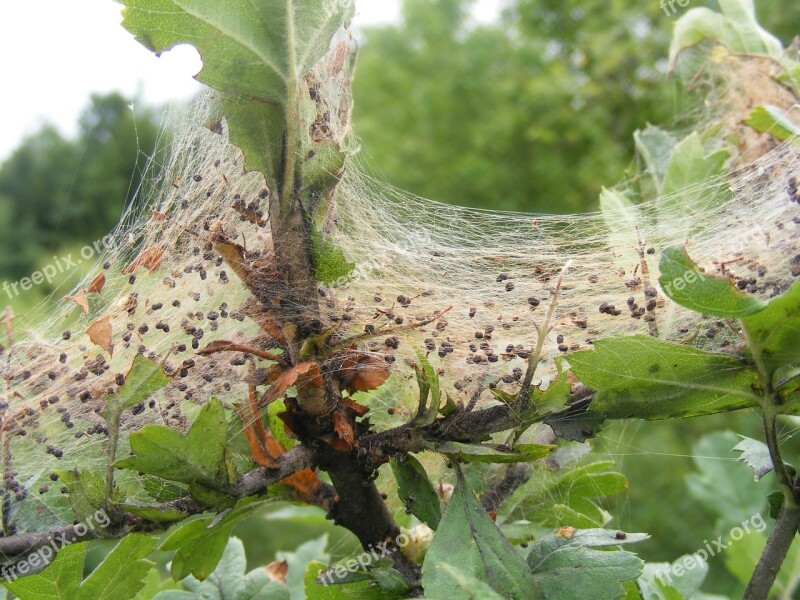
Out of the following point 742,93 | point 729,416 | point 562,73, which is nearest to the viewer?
point 742,93

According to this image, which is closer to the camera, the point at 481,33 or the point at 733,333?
the point at 733,333

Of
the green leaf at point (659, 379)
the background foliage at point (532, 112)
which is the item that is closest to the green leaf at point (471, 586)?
the green leaf at point (659, 379)

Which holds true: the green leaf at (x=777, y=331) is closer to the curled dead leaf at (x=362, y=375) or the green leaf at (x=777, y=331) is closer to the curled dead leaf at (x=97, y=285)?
the curled dead leaf at (x=362, y=375)

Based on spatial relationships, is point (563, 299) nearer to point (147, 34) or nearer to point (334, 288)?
point (334, 288)

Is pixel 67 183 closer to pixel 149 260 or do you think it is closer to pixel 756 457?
pixel 149 260

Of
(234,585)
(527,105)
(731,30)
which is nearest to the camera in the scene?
(234,585)

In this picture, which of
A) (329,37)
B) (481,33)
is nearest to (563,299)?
(329,37)

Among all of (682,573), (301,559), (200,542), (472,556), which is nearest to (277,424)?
(200,542)
